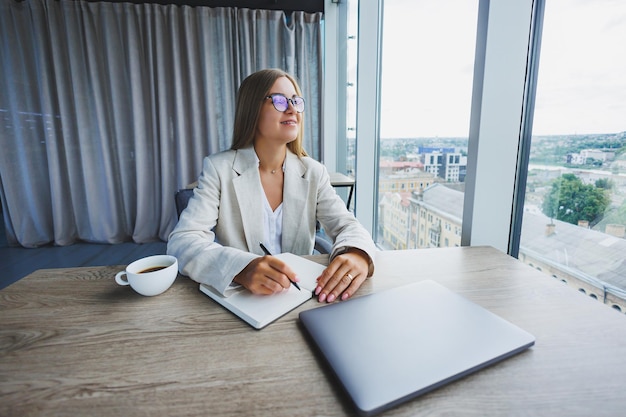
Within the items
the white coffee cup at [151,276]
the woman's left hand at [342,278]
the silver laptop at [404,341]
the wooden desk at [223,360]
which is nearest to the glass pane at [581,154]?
the wooden desk at [223,360]

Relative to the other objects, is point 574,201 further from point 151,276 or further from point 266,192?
point 151,276

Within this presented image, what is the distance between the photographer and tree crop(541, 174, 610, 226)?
81 cm

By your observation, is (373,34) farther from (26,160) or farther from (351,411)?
(26,160)

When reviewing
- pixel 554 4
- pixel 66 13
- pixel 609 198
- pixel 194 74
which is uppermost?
pixel 66 13

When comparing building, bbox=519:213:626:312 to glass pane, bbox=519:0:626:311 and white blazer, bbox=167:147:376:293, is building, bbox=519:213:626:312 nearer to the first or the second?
glass pane, bbox=519:0:626:311

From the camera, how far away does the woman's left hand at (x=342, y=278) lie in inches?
26.4

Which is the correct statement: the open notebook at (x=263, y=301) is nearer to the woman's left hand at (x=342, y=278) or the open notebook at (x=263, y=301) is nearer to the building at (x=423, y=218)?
the woman's left hand at (x=342, y=278)

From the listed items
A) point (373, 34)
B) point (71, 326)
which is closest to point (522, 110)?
point (71, 326)

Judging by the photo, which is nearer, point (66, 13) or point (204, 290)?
point (204, 290)

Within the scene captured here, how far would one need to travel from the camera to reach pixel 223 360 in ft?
1.56

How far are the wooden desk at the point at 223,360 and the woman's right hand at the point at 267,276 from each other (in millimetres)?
78

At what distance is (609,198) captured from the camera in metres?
0.77

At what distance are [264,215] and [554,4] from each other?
110 cm

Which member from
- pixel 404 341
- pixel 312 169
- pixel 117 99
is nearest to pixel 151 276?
pixel 404 341
